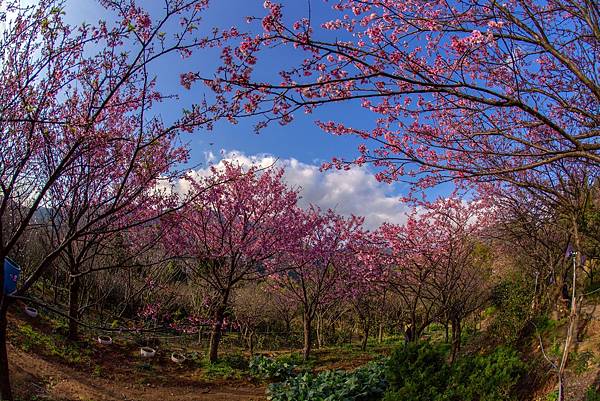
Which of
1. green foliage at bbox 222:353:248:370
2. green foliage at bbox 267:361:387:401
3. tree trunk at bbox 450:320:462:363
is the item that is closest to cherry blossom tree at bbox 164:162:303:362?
green foliage at bbox 222:353:248:370

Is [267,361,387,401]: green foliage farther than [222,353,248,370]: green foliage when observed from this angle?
No

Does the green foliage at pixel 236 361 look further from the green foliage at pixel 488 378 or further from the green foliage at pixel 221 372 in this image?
the green foliage at pixel 488 378

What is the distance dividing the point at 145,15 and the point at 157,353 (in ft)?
28.7

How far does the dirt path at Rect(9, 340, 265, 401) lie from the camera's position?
21.8ft

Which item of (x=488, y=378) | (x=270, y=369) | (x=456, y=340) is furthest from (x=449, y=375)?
(x=270, y=369)

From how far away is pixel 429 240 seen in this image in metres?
10.5

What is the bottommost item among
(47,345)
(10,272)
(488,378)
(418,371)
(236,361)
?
(236,361)

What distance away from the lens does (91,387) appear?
7375 mm

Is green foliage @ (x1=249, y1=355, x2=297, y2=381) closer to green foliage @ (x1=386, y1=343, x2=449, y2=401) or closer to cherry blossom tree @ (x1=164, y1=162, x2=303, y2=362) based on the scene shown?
cherry blossom tree @ (x1=164, y1=162, x2=303, y2=362)

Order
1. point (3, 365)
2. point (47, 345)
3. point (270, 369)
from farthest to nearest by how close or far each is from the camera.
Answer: point (270, 369) < point (47, 345) < point (3, 365)

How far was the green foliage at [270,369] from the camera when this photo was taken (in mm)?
9867

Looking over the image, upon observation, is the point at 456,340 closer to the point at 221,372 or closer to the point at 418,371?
the point at 418,371

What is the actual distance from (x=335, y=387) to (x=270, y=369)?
257 cm

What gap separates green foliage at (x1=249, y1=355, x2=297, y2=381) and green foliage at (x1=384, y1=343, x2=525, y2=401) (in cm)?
A: 482
